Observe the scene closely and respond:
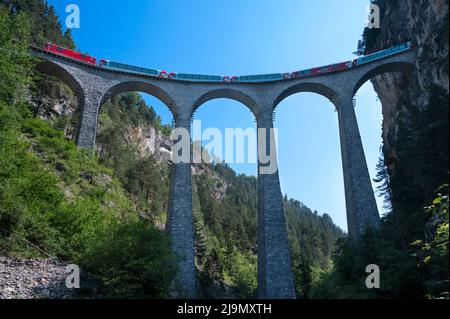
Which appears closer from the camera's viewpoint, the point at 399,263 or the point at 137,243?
the point at 137,243

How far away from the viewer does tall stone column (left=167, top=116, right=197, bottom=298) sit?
22.0m

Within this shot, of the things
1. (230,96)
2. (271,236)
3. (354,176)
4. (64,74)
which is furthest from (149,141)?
(354,176)

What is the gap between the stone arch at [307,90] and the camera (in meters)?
29.2

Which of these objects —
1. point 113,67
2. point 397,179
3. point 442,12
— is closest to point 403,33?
point 442,12

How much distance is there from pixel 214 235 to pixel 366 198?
1351 inches

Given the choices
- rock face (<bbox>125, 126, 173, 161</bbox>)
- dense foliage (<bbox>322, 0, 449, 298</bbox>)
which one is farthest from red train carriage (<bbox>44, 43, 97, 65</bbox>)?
rock face (<bbox>125, 126, 173, 161</bbox>)

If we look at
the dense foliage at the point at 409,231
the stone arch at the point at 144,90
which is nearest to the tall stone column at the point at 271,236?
the dense foliage at the point at 409,231

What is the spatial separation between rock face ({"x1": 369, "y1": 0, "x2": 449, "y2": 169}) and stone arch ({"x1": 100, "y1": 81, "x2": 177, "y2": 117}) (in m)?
18.0

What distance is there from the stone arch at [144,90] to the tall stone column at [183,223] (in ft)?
13.1

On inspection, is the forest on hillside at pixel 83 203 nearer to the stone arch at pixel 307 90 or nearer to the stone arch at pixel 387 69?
the stone arch at pixel 307 90

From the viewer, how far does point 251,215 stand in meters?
69.6

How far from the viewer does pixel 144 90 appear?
29.7m

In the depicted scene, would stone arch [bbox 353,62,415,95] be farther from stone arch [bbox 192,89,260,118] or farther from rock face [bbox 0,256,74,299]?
rock face [bbox 0,256,74,299]
